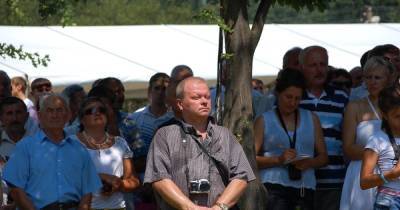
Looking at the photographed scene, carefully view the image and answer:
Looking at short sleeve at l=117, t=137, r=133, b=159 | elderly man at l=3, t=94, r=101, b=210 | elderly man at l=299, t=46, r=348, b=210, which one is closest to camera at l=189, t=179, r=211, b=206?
elderly man at l=3, t=94, r=101, b=210

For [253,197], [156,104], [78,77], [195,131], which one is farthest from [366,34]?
[195,131]

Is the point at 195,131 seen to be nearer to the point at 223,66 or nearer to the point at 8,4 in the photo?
the point at 8,4

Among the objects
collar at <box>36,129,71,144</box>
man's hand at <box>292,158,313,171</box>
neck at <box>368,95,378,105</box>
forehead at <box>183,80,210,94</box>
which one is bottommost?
man's hand at <box>292,158,313,171</box>

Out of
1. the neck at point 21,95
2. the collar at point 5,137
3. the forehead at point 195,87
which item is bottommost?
the neck at point 21,95

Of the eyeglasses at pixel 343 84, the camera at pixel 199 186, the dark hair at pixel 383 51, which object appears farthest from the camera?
the eyeglasses at pixel 343 84

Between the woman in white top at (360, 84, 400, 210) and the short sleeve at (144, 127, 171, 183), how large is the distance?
1.57 meters

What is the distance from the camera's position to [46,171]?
8.47 m

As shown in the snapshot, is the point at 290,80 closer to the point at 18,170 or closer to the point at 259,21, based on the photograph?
the point at 259,21

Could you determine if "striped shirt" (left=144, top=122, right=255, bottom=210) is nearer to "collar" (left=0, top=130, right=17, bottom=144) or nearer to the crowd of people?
the crowd of people

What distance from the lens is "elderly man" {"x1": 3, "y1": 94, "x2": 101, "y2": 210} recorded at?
8.45 metres

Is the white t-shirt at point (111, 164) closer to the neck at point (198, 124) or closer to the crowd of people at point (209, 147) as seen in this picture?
the crowd of people at point (209, 147)

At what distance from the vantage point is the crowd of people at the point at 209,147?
7.68 meters

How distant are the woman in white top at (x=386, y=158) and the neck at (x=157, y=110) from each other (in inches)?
138

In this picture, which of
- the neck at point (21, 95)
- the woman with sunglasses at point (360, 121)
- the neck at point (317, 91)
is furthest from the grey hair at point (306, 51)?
the neck at point (21, 95)
